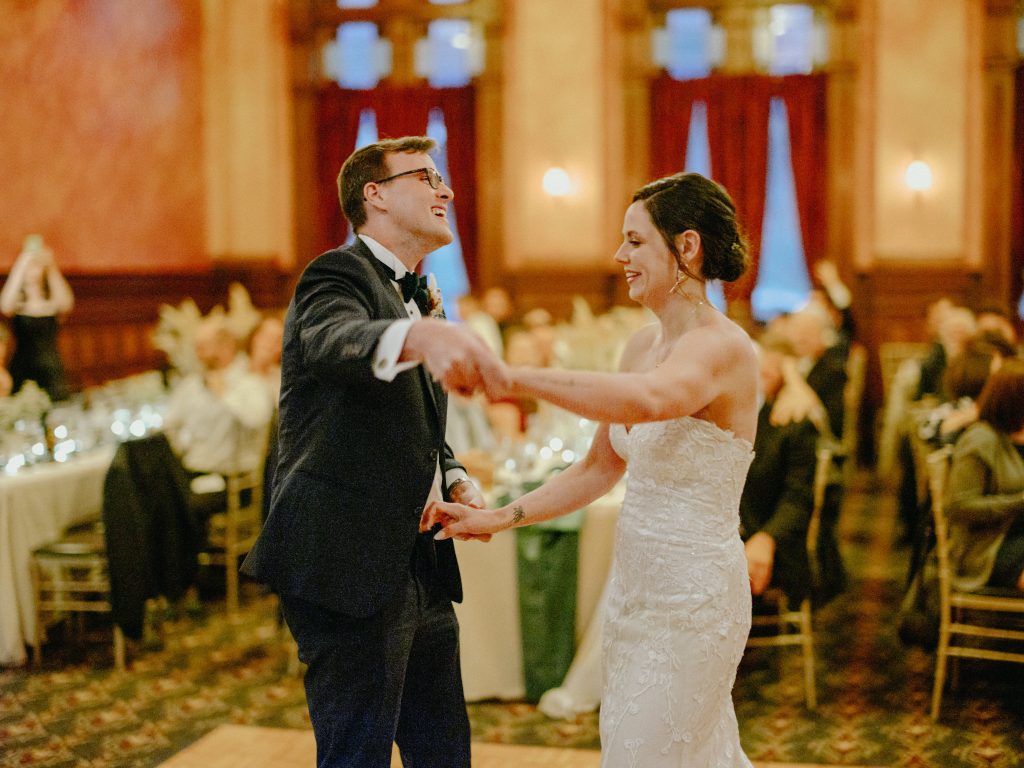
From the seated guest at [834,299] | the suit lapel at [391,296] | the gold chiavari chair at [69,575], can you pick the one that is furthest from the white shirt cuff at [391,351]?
the seated guest at [834,299]

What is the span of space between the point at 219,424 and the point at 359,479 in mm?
4019

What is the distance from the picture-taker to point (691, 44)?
35.0 feet

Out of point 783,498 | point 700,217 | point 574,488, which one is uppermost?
point 700,217

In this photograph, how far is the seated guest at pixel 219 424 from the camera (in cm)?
588

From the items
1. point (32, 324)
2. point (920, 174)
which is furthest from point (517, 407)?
point (920, 174)

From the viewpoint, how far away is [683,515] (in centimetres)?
224

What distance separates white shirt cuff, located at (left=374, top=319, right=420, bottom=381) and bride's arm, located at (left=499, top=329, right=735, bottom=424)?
0.60 feet

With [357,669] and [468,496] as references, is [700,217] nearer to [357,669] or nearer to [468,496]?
[468,496]

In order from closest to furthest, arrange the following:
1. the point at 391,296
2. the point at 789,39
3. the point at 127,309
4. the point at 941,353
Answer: the point at 391,296 < the point at 941,353 < the point at 127,309 < the point at 789,39

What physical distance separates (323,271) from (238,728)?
2.50 metres

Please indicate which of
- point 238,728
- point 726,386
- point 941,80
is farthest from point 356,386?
point 941,80

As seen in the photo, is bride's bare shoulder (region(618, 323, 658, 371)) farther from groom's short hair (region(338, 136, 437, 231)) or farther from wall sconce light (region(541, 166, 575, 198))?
wall sconce light (region(541, 166, 575, 198))

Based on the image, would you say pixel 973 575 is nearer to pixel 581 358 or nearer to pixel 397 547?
pixel 397 547

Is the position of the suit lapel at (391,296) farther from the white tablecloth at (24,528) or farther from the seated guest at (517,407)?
the seated guest at (517,407)
